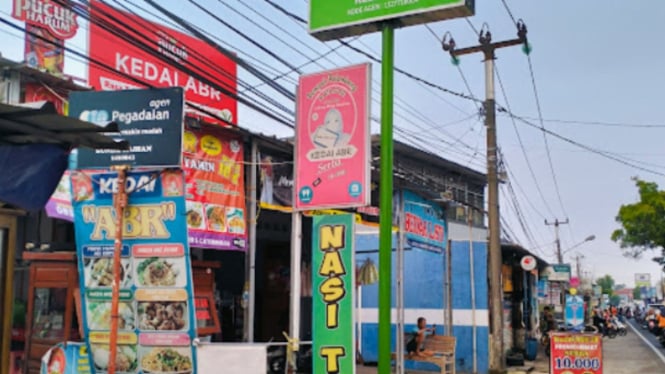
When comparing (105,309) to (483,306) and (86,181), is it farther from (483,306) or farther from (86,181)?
(483,306)

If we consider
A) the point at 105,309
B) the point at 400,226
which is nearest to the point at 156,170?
the point at 105,309

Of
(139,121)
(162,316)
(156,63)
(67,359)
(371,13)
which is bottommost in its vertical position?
(67,359)

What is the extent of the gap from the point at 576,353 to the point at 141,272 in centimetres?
663

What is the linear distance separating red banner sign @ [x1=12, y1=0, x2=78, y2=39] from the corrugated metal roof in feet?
18.8

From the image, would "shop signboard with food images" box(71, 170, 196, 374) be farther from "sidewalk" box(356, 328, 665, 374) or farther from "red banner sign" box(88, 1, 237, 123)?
"sidewalk" box(356, 328, 665, 374)

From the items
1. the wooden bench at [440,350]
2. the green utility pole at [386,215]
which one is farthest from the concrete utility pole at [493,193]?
the green utility pole at [386,215]

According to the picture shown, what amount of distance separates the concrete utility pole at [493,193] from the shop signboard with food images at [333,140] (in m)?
8.51

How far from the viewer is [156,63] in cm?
1215

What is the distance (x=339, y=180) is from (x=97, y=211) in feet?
8.74

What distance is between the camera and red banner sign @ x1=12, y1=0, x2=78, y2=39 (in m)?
10.2

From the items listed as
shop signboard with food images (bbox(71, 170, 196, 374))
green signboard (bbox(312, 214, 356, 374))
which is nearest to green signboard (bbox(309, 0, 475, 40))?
shop signboard with food images (bbox(71, 170, 196, 374))

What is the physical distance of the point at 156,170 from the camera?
270 inches

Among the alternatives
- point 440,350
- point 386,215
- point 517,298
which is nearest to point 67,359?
point 386,215

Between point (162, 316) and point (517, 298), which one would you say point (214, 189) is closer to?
point (162, 316)
